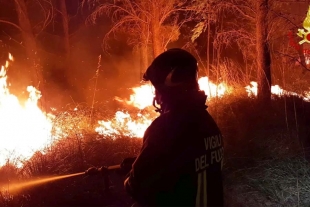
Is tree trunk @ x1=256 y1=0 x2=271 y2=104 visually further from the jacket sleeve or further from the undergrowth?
the jacket sleeve

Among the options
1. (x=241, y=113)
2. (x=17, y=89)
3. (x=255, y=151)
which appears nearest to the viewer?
(x=255, y=151)

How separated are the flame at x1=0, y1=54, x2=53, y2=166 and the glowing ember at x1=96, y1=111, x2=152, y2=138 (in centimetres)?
118

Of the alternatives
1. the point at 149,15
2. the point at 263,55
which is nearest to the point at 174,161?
the point at 263,55

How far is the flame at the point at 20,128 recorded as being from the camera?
6219 millimetres

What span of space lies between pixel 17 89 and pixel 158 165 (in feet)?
44.3

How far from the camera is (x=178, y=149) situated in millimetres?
2109

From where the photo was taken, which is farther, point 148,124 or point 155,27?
point 155,27

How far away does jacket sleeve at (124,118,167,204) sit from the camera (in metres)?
2.08

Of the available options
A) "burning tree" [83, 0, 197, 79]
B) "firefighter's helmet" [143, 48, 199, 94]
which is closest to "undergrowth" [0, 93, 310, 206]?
"firefighter's helmet" [143, 48, 199, 94]

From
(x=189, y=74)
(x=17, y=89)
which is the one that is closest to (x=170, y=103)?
(x=189, y=74)

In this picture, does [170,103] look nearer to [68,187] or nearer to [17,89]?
→ [68,187]

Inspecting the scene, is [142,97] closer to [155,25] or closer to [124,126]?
[155,25]

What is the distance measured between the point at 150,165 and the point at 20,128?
6026 mm

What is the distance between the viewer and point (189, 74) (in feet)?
7.56
